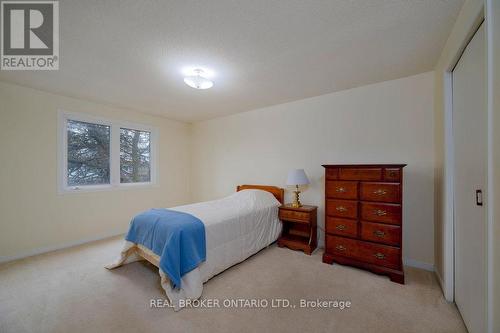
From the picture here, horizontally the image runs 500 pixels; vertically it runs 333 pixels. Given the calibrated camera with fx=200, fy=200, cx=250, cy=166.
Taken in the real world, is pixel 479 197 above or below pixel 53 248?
above

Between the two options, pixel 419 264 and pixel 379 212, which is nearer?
pixel 379 212

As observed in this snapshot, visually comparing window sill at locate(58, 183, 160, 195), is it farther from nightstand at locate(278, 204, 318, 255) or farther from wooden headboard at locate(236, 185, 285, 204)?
nightstand at locate(278, 204, 318, 255)

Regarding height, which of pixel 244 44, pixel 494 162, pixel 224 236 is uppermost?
pixel 244 44

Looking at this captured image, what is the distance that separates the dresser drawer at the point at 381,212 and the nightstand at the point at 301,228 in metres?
0.73

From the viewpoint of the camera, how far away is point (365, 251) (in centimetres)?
232

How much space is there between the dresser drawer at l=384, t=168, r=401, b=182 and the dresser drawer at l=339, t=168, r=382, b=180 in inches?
2.2

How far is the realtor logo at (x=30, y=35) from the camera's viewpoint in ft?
4.93

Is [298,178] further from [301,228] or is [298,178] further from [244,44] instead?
[244,44]

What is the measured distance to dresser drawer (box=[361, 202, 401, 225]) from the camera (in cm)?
215

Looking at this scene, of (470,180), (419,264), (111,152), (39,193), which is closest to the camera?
(470,180)

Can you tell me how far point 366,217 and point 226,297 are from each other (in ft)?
5.75

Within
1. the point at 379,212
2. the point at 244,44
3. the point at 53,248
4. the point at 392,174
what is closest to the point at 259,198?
the point at 379,212

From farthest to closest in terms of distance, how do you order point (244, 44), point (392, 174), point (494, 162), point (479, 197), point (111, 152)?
point (111, 152) → point (392, 174) → point (244, 44) → point (479, 197) → point (494, 162)

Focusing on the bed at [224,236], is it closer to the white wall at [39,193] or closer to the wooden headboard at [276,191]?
the wooden headboard at [276,191]
